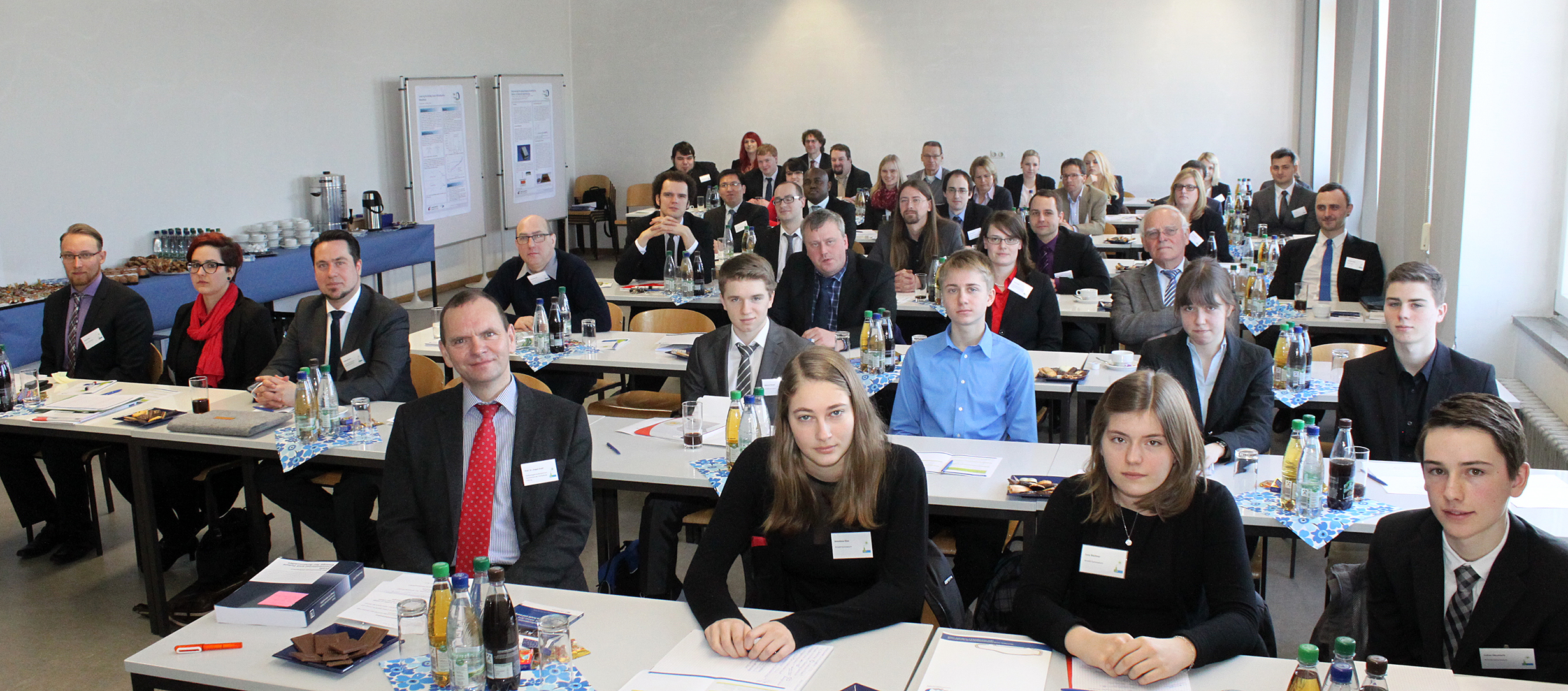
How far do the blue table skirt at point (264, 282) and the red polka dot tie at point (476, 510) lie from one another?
8.74ft

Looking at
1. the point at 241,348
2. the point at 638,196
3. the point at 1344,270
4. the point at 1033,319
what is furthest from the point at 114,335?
the point at 638,196

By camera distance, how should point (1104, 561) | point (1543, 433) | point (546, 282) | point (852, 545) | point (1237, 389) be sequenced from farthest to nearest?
point (546, 282) < point (1543, 433) < point (1237, 389) < point (852, 545) < point (1104, 561)

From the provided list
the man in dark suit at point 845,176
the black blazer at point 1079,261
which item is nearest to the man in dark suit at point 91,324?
the black blazer at point 1079,261

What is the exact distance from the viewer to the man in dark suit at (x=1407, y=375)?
139 inches

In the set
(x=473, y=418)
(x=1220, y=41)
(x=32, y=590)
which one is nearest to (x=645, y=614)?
(x=473, y=418)

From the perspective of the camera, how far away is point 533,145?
12266mm

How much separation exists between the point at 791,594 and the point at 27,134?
6.39 m

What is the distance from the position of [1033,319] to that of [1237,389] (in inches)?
68.6

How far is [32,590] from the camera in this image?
4.29m

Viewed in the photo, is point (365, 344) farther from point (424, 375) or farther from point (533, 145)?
point (533, 145)

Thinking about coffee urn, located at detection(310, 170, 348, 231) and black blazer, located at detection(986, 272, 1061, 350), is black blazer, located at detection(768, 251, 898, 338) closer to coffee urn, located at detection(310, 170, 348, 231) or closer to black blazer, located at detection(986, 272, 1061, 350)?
black blazer, located at detection(986, 272, 1061, 350)

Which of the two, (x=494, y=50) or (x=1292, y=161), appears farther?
(x=494, y=50)

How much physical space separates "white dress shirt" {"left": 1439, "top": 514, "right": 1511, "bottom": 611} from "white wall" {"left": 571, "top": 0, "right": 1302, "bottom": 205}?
10604 mm

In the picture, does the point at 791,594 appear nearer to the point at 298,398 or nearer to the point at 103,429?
the point at 298,398
